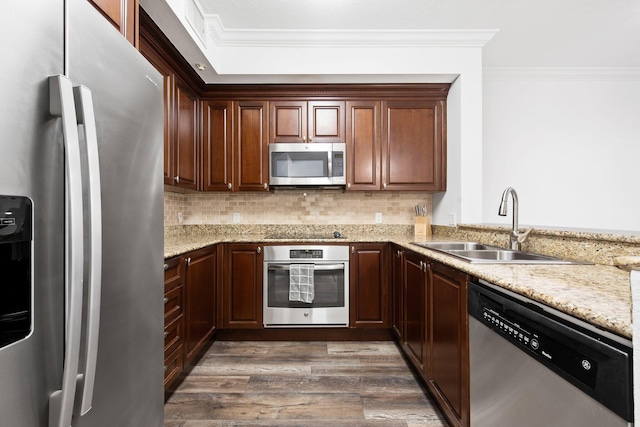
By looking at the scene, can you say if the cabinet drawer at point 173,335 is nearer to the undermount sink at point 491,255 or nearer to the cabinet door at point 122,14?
the cabinet door at point 122,14

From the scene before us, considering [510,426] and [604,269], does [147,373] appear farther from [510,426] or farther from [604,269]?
[604,269]

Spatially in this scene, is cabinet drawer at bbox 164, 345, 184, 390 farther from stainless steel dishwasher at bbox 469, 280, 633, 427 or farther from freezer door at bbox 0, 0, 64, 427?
stainless steel dishwasher at bbox 469, 280, 633, 427

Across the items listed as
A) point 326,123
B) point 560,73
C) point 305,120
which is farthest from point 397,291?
point 560,73

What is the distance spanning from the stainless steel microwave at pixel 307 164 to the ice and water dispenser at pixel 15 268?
2527 mm

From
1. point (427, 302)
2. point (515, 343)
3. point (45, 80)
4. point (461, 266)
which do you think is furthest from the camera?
point (427, 302)

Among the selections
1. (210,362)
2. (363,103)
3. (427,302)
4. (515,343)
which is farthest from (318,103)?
(515,343)

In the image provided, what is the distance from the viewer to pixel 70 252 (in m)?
0.64

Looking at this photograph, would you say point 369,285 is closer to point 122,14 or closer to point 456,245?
point 456,245

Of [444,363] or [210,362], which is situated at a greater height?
[444,363]

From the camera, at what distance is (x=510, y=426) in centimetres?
105

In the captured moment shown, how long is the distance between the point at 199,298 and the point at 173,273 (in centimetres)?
53

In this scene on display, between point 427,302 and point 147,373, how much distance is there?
4.82 feet

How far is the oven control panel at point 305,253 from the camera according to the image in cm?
287

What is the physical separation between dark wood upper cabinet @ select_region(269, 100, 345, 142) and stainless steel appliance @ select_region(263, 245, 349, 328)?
1062 mm
